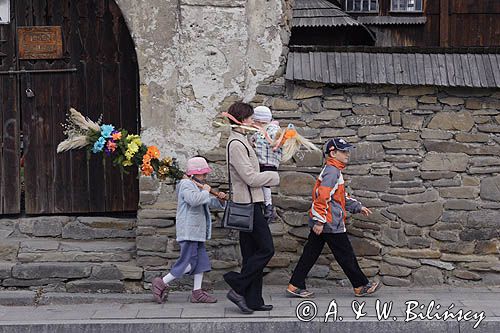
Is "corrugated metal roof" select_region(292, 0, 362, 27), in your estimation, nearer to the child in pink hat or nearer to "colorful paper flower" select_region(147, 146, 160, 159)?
"colorful paper flower" select_region(147, 146, 160, 159)

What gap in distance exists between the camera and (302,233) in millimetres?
7992

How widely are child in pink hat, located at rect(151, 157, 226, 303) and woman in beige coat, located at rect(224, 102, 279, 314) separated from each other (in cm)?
41

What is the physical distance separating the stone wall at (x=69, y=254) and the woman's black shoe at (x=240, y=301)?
3.98 ft

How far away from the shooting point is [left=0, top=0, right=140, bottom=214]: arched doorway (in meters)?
8.44

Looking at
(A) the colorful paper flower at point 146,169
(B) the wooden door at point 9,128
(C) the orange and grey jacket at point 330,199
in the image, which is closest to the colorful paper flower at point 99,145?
(A) the colorful paper flower at point 146,169

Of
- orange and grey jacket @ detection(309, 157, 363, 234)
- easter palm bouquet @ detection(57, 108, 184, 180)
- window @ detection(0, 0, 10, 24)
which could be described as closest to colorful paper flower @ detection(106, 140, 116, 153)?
easter palm bouquet @ detection(57, 108, 184, 180)

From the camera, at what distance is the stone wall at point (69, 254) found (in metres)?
7.93

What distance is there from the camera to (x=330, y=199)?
742 cm

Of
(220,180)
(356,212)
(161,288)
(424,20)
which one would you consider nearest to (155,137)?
(220,180)

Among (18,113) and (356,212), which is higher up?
(18,113)

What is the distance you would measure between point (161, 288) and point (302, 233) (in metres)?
1.43

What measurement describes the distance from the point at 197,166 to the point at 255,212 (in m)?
0.66

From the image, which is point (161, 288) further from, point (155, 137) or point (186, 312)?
point (155, 137)

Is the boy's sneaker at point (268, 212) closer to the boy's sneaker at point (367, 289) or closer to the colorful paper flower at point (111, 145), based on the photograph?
the boy's sneaker at point (367, 289)
